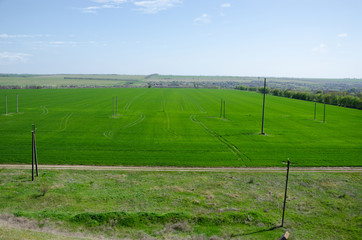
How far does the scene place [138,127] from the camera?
174ft

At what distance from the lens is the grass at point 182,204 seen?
17.7m

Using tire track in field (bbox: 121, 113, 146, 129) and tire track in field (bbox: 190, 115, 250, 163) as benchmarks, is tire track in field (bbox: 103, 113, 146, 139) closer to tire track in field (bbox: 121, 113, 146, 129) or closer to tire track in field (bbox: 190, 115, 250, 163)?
tire track in field (bbox: 121, 113, 146, 129)

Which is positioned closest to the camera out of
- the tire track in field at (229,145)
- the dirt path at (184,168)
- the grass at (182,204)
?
the grass at (182,204)

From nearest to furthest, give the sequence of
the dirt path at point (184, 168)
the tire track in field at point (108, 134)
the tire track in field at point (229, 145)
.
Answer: the dirt path at point (184, 168)
the tire track in field at point (229, 145)
the tire track in field at point (108, 134)

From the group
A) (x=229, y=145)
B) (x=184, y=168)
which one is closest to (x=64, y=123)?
(x=229, y=145)

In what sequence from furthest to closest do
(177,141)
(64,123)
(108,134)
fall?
(64,123) < (108,134) < (177,141)

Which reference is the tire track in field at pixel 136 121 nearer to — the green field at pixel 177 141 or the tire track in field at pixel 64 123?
the green field at pixel 177 141

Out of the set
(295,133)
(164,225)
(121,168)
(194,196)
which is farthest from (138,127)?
(164,225)

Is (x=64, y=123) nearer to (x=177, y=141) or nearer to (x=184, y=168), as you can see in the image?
(x=177, y=141)

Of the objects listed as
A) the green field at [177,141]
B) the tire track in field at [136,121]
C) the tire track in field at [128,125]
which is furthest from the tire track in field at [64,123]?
the tire track in field at [136,121]

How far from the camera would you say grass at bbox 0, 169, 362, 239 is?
58.1ft

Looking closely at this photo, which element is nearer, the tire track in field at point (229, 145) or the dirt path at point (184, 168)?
the dirt path at point (184, 168)

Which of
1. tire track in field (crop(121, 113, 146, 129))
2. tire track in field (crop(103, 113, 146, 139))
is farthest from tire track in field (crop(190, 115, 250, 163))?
tire track in field (crop(103, 113, 146, 139))

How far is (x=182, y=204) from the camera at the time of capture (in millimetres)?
21031
